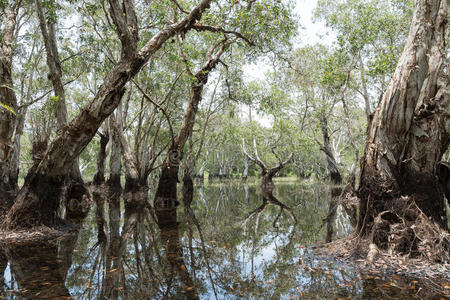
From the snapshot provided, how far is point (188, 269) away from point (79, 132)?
3967 mm

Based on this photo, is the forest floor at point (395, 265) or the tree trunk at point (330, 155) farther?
the tree trunk at point (330, 155)

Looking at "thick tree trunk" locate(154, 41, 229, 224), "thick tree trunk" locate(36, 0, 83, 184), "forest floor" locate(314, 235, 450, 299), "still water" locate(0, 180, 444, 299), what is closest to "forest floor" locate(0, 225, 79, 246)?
"still water" locate(0, 180, 444, 299)

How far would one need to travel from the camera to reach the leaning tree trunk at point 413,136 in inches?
204

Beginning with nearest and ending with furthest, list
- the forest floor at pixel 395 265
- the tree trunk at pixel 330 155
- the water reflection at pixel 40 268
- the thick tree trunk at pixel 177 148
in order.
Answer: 1. the water reflection at pixel 40 268
2. the forest floor at pixel 395 265
3. the thick tree trunk at pixel 177 148
4. the tree trunk at pixel 330 155

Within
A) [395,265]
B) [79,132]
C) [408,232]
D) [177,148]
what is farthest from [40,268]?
[177,148]

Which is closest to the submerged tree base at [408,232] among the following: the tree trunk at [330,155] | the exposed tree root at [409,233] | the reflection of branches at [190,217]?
the exposed tree root at [409,233]

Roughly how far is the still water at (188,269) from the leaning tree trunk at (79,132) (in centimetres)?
103

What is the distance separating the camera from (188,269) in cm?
473

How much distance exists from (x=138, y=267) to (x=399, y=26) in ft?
50.1

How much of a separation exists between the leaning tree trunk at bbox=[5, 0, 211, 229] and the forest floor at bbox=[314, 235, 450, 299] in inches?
207

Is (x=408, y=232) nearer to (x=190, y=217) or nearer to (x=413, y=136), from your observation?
(x=413, y=136)

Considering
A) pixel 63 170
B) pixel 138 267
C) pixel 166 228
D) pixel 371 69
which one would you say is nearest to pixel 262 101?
pixel 371 69

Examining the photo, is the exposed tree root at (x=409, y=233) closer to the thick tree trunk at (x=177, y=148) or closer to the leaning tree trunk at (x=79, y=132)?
the leaning tree trunk at (x=79, y=132)

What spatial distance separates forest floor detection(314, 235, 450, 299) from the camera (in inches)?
158
